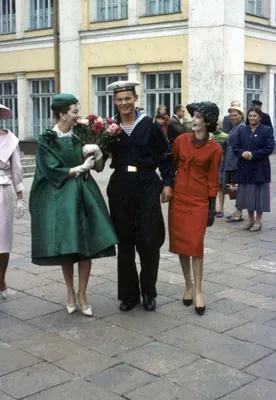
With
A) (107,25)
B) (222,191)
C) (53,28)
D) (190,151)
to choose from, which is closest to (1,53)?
(53,28)

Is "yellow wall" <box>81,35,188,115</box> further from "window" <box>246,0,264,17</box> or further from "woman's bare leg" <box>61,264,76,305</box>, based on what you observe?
"woman's bare leg" <box>61,264,76,305</box>

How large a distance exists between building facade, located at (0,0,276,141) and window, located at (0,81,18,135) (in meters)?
0.04

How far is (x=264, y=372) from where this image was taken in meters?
4.25

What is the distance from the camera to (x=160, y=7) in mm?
20109

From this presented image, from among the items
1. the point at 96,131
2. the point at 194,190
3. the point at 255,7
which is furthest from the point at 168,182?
the point at 255,7

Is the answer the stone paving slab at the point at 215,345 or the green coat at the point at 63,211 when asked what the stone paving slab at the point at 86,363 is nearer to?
the stone paving slab at the point at 215,345

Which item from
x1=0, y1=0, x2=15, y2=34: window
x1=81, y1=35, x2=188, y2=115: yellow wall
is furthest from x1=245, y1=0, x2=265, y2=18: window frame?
x1=0, y1=0, x2=15, y2=34: window

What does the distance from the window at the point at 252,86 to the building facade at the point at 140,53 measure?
0.03m

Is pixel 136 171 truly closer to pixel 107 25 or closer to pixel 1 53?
pixel 107 25

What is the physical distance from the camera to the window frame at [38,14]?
74.5 feet

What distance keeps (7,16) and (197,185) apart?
20741 mm

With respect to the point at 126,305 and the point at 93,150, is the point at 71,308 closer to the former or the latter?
the point at 126,305

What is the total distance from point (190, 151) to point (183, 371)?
6.35ft

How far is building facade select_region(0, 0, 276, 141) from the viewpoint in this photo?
19.0 m
